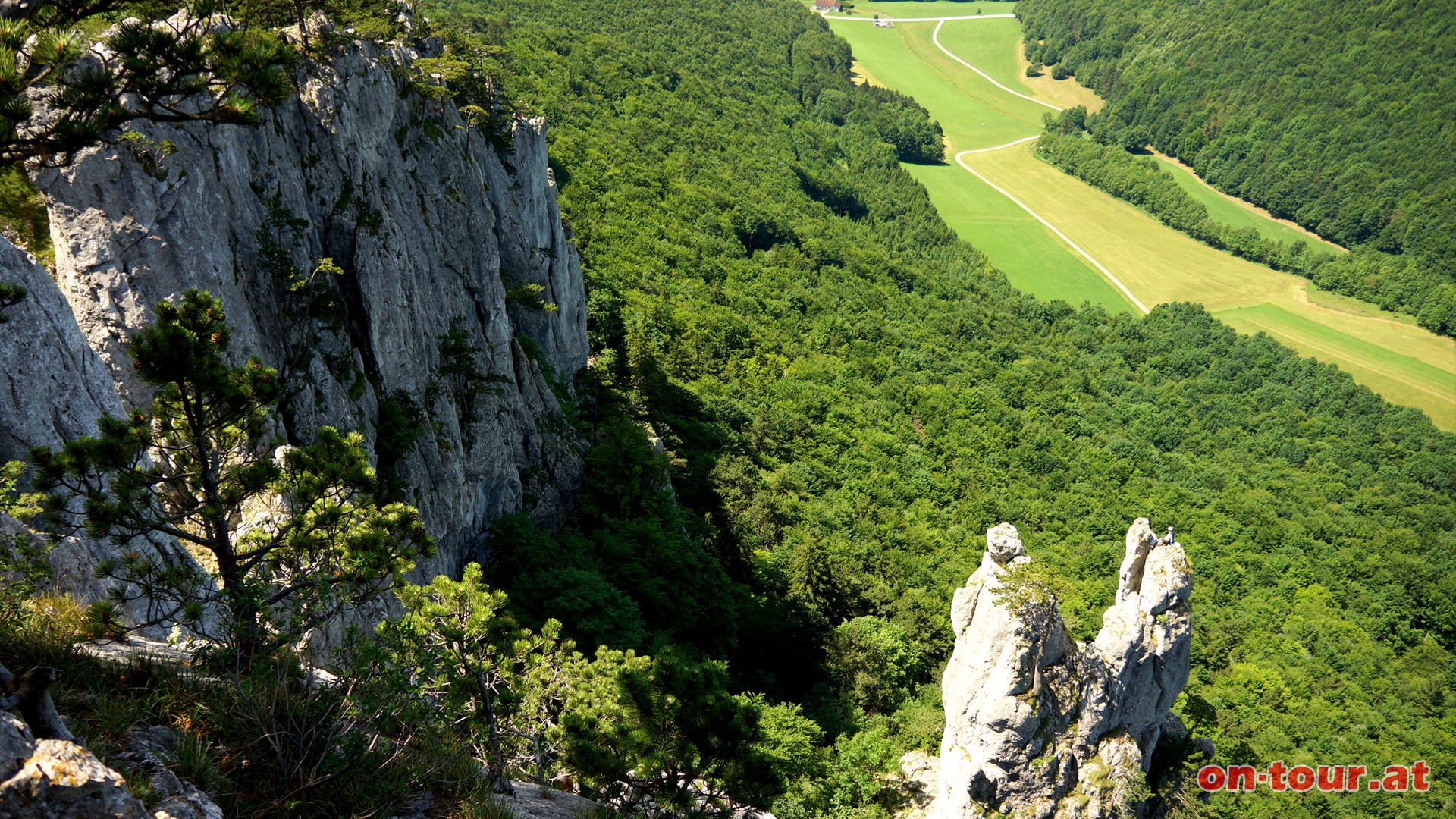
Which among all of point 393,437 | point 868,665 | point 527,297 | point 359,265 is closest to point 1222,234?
point 868,665

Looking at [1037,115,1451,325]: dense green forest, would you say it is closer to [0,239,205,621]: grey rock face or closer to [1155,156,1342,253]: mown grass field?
[1155,156,1342,253]: mown grass field

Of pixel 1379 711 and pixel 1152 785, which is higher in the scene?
pixel 1152 785

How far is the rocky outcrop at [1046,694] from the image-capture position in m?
29.8

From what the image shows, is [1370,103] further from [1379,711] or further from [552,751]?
[552,751]

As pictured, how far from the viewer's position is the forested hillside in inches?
1471

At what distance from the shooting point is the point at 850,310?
96.7m

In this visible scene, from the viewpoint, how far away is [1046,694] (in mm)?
30375

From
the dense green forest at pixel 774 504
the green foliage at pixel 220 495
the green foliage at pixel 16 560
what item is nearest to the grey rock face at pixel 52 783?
the dense green forest at pixel 774 504

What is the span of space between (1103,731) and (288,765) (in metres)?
32.9

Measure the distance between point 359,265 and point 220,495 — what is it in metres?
13.7

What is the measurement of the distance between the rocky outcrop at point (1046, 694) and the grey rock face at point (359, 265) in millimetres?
18900

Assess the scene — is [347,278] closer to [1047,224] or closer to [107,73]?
[107,73]

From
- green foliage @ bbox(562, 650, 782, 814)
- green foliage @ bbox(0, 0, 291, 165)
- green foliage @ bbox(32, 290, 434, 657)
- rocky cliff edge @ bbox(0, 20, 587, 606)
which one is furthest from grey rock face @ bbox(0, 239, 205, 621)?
green foliage @ bbox(562, 650, 782, 814)

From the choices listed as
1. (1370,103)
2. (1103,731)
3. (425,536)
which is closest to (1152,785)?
(1103,731)
